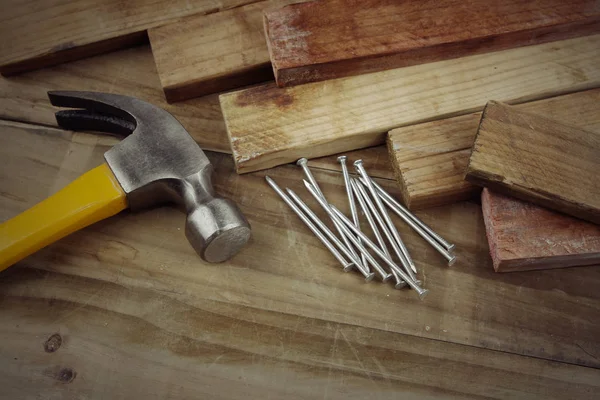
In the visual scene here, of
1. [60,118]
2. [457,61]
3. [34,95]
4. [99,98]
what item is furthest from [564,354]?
[34,95]

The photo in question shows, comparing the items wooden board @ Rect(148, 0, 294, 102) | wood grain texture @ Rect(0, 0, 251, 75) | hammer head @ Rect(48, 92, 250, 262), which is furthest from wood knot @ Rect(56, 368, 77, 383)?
wood grain texture @ Rect(0, 0, 251, 75)

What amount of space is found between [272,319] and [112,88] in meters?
0.88

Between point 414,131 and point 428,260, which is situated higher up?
point 414,131

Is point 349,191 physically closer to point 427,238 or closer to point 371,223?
point 371,223

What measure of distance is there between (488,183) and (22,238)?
1.17 metres

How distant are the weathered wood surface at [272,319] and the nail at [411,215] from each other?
0.13ft

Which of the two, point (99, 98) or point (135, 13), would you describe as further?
point (135, 13)

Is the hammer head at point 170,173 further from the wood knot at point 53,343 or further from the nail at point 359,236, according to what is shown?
the wood knot at point 53,343

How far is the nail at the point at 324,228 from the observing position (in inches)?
Answer: 66.2

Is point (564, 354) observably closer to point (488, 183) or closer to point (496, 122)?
point (488, 183)

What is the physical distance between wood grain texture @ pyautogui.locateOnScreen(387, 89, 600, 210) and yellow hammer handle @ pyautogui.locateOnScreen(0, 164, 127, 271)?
76 centimetres

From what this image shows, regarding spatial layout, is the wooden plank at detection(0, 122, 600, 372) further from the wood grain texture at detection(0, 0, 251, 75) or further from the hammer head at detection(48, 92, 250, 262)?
the wood grain texture at detection(0, 0, 251, 75)

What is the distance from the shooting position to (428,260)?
Answer: 1.73m

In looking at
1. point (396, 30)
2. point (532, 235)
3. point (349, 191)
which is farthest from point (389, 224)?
point (396, 30)
